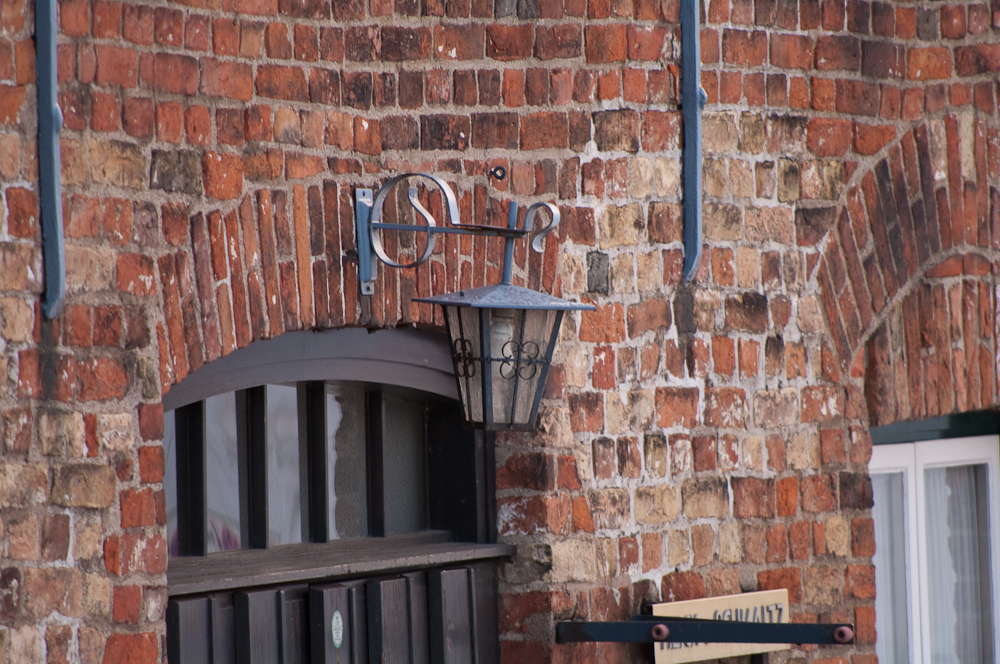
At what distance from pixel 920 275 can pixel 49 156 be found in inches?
118

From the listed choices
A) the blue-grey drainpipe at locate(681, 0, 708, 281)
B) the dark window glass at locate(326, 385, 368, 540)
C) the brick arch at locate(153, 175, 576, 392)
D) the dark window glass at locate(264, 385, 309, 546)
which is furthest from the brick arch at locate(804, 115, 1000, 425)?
the dark window glass at locate(264, 385, 309, 546)

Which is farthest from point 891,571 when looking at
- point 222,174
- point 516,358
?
point 222,174

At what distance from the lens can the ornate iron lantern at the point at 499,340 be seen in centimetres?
301

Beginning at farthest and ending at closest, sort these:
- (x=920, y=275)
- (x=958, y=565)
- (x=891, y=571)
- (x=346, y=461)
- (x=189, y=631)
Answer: (x=958, y=565) → (x=891, y=571) → (x=920, y=275) → (x=346, y=461) → (x=189, y=631)

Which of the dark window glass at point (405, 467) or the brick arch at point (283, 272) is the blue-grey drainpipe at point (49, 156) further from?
the dark window glass at point (405, 467)

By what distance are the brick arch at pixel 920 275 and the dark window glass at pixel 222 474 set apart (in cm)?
210

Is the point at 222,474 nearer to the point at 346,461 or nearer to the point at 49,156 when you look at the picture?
the point at 346,461

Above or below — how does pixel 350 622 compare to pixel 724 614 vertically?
above

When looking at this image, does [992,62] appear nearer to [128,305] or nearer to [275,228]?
[275,228]

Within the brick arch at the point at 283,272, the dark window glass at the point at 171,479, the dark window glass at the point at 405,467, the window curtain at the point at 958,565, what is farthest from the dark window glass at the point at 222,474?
the window curtain at the point at 958,565

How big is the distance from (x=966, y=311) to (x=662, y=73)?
159 centimetres

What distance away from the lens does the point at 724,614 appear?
12.0 ft

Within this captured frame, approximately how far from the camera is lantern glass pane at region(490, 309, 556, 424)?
3025 millimetres

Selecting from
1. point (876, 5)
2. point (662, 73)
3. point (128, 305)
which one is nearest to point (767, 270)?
point (662, 73)
